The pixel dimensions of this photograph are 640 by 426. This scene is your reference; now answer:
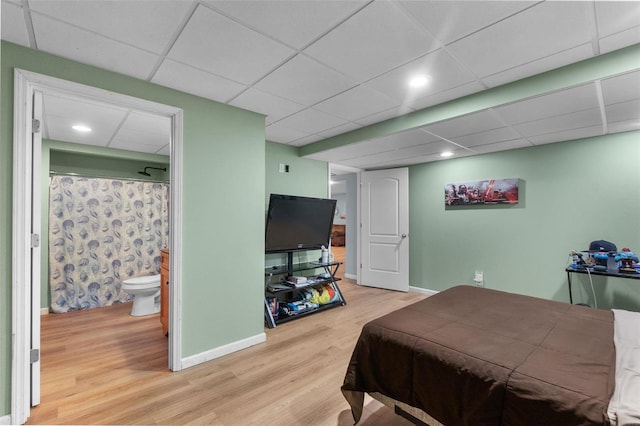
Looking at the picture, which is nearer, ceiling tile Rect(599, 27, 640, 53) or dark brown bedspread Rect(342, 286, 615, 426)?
dark brown bedspread Rect(342, 286, 615, 426)

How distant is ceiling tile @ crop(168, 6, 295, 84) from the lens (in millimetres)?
1641

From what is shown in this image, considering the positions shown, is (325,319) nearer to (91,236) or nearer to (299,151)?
(299,151)

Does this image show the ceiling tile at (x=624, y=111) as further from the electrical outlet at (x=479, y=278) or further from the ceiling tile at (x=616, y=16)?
the electrical outlet at (x=479, y=278)

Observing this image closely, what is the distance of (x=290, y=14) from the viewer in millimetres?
1550

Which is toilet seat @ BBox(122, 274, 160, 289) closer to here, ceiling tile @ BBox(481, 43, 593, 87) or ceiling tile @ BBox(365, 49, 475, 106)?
ceiling tile @ BBox(365, 49, 475, 106)

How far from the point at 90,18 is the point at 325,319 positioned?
139 inches

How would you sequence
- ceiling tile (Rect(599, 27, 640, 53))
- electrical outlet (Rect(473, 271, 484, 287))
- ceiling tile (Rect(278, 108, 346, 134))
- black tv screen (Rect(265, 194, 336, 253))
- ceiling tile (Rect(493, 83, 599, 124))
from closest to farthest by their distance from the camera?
ceiling tile (Rect(599, 27, 640, 53)) → ceiling tile (Rect(493, 83, 599, 124)) → ceiling tile (Rect(278, 108, 346, 134)) → black tv screen (Rect(265, 194, 336, 253)) → electrical outlet (Rect(473, 271, 484, 287))

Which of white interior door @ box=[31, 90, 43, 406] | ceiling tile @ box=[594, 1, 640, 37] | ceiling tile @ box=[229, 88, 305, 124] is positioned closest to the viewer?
ceiling tile @ box=[594, 1, 640, 37]

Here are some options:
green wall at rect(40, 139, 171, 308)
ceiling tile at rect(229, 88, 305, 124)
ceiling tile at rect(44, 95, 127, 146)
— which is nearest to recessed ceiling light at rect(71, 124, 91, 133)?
ceiling tile at rect(44, 95, 127, 146)

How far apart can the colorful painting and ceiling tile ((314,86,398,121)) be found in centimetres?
235

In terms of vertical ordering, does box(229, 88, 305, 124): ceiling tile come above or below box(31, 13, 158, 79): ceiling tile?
below

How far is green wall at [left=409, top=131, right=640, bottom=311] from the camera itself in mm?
3234

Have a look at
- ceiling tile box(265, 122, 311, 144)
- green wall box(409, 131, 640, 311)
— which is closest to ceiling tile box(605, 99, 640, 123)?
green wall box(409, 131, 640, 311)

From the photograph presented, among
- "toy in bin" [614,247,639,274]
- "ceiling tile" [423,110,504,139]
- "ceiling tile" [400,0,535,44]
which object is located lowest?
"toy in bin" [614,247,639,274]
